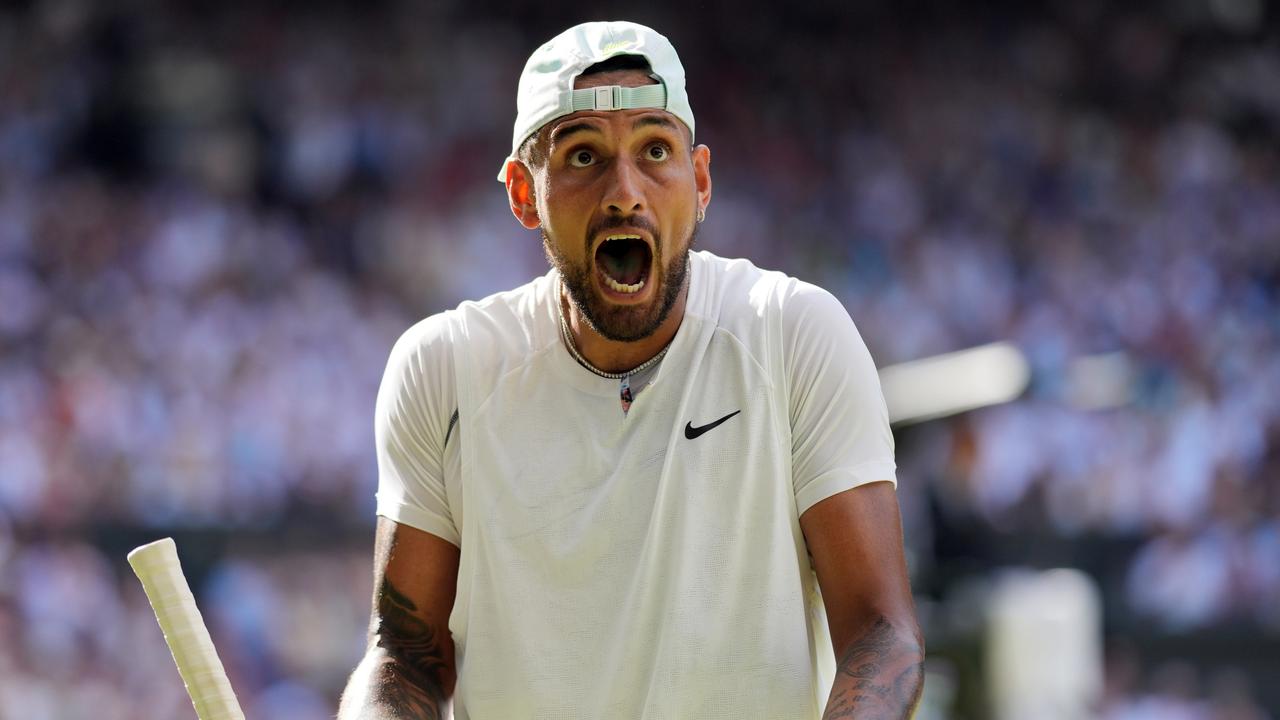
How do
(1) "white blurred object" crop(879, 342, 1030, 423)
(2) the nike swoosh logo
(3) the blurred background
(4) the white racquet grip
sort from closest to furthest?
(4) the white racquet grip < (2) the nike swoosh logo < (1) "white blurred object" crop(879, 342, 1030, 423) < (3) the blurred background

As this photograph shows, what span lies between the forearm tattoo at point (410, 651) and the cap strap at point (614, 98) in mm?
867

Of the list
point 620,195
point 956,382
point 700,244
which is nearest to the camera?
point 620,195

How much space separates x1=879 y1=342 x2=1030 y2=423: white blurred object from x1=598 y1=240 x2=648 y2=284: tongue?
553cm

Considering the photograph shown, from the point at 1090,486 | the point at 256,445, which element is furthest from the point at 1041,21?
the point at 256,445

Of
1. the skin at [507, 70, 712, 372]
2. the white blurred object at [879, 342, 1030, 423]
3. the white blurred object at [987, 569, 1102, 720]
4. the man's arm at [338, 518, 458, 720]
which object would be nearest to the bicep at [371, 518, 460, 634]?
the man's arm at [338, 518, 458, 720]

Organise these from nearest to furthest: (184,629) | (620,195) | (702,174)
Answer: (184,629)
(620,195)
(702,174)

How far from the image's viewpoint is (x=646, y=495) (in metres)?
2.86

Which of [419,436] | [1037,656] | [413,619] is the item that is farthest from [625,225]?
[1037,656]

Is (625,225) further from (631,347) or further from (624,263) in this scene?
(631,347)

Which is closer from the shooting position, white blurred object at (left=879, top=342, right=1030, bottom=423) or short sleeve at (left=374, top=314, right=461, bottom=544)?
short sleeve at (left=374, top=314, right=461, bottom=544)

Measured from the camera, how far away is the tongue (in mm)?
2900

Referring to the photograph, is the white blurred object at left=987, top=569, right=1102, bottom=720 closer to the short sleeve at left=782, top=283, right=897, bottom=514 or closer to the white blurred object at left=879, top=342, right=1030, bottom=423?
the white blurred object at left=879, top=342, right=1030, bottom=423

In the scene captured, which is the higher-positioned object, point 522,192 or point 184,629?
point 522,192

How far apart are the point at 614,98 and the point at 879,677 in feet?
3.28
